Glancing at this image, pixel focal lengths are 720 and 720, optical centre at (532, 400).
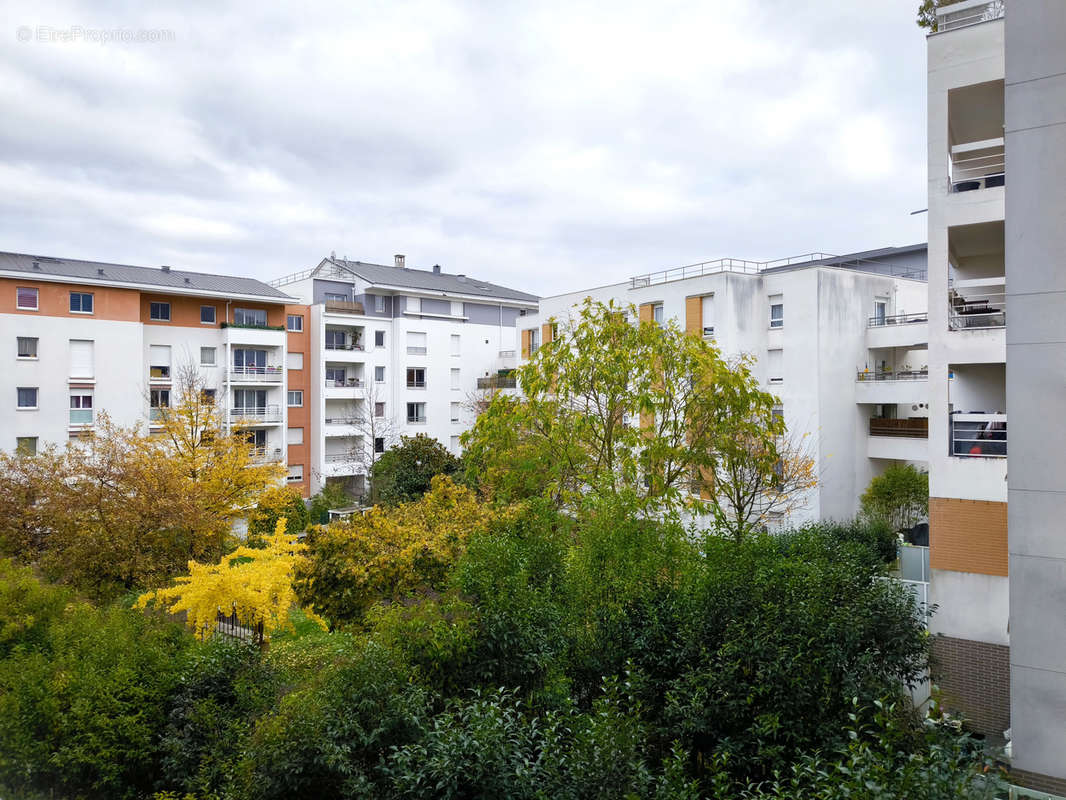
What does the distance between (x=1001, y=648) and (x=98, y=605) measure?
18001 millimetres

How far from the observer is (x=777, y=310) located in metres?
30.9

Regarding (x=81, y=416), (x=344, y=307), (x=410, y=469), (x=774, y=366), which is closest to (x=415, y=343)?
(x=344, y=307)

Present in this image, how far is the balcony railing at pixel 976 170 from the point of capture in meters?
13.7

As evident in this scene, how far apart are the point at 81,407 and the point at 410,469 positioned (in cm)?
1552

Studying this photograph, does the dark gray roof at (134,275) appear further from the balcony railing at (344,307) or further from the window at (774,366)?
the window at (774,366)

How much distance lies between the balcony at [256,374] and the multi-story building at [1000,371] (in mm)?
31994

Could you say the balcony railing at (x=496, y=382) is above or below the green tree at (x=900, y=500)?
above

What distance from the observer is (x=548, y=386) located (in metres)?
16.8

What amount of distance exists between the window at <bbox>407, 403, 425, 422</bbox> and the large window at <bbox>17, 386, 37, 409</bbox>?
62.1 feet

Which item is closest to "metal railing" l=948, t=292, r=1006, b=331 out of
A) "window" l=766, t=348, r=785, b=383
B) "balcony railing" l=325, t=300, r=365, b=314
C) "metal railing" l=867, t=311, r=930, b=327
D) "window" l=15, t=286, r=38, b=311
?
"window" l=766, t=348, r=785, b=383

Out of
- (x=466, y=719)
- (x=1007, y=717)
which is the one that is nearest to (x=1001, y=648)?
(x=1007, y=717)

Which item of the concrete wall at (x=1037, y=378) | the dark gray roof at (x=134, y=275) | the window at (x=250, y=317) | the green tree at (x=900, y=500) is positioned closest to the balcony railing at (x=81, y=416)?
the dark gray roof at (x=134, y=275)

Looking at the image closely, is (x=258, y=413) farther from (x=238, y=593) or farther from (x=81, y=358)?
(x=238, y=593)

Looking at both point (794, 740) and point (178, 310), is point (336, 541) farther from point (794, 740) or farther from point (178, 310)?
point (178, 310)
